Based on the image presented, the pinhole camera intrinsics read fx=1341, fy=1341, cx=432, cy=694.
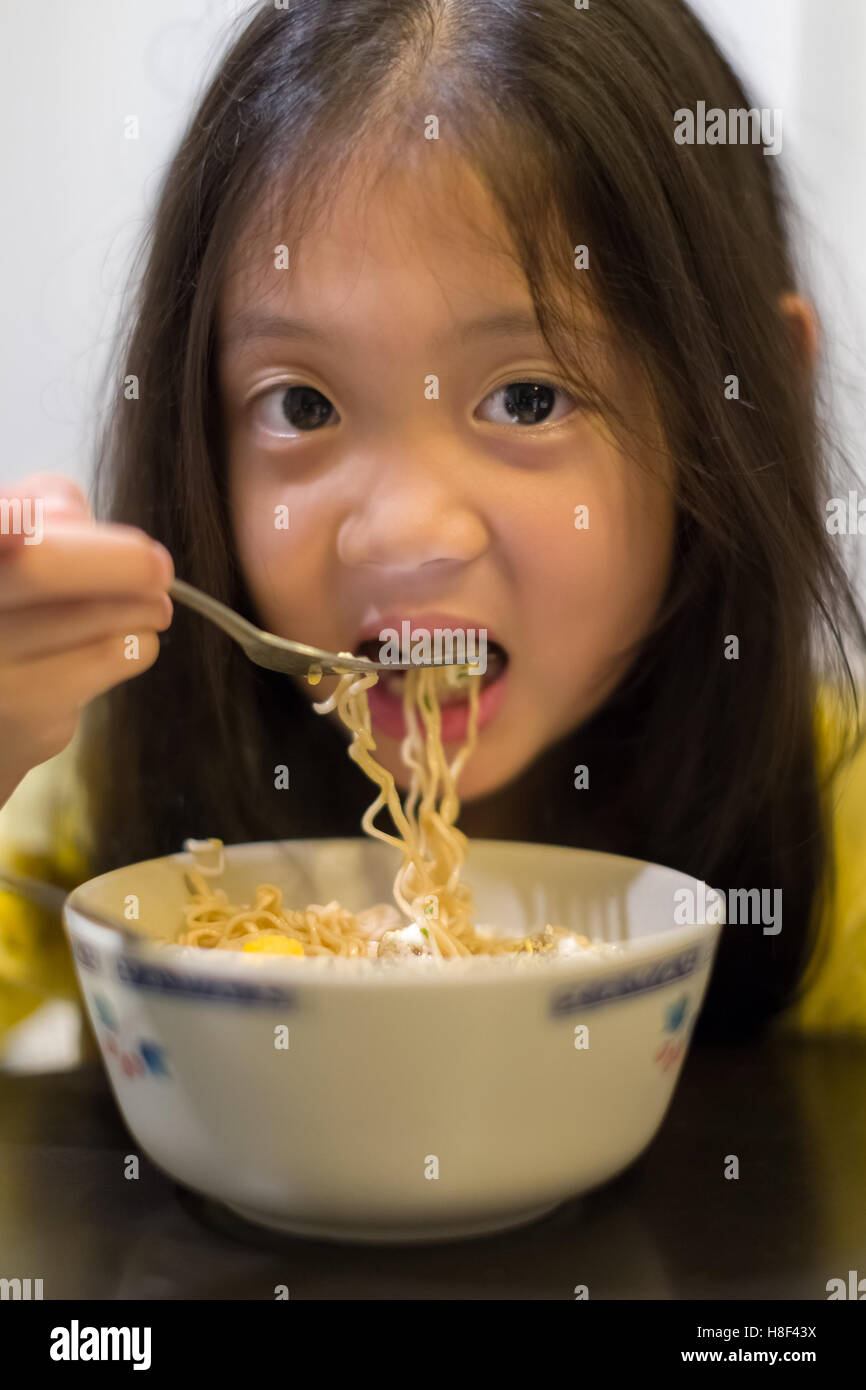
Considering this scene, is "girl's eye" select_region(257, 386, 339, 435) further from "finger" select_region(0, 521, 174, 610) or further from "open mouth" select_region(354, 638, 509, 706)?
"finger" select_region(0, 521, 174, 610)

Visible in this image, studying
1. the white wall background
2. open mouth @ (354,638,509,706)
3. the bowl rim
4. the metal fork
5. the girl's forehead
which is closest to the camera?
the bowl rim

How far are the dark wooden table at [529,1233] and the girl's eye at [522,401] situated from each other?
1.36 ft

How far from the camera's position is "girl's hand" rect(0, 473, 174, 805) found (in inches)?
20.4

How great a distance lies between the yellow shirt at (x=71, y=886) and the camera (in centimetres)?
96

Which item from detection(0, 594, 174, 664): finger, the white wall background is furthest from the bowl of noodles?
the white wall background

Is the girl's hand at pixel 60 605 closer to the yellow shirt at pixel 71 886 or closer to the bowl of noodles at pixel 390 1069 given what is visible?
the bowl of noodles at pixel 390 1069

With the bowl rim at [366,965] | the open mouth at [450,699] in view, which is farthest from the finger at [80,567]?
the open mouth at [450,699]

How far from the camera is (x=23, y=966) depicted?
976mm

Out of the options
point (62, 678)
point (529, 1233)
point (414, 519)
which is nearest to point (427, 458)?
point (414, 519)

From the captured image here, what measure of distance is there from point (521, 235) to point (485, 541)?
18cm

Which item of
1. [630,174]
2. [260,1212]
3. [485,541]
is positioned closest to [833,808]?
[485,541]

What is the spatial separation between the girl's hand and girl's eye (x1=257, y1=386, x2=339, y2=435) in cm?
27
